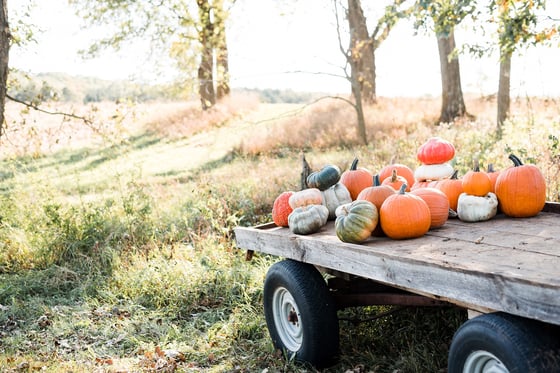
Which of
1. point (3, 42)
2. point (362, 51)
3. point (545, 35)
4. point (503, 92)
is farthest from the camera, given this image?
point (362, 51)

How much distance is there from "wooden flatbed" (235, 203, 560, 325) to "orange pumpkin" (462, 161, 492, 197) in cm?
19

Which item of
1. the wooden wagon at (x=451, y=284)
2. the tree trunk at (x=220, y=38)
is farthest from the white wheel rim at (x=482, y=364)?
the tree trunk at (x=220, y=38)

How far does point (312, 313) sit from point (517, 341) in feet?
5.00

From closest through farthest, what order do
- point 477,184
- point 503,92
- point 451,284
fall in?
point 451,284, point 477,184, point 503,92

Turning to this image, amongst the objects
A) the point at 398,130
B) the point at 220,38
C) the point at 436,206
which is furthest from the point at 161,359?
the point at 220,38

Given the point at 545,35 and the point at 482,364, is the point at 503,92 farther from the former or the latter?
the point at 482,364

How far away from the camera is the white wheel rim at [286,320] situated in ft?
13.2

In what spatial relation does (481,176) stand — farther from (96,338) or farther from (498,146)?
(498,146)

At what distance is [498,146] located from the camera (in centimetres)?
928

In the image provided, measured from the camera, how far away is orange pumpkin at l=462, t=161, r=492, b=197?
3815mm

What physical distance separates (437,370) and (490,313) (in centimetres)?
129

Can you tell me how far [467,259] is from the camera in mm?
2812

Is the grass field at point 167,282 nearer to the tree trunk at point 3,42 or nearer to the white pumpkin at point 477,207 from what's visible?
the white pumpkin at point 477,207

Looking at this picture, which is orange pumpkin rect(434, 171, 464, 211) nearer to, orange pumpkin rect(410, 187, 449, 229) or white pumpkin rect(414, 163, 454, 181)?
white pumpkin rect(414, 163, 454, 181)
